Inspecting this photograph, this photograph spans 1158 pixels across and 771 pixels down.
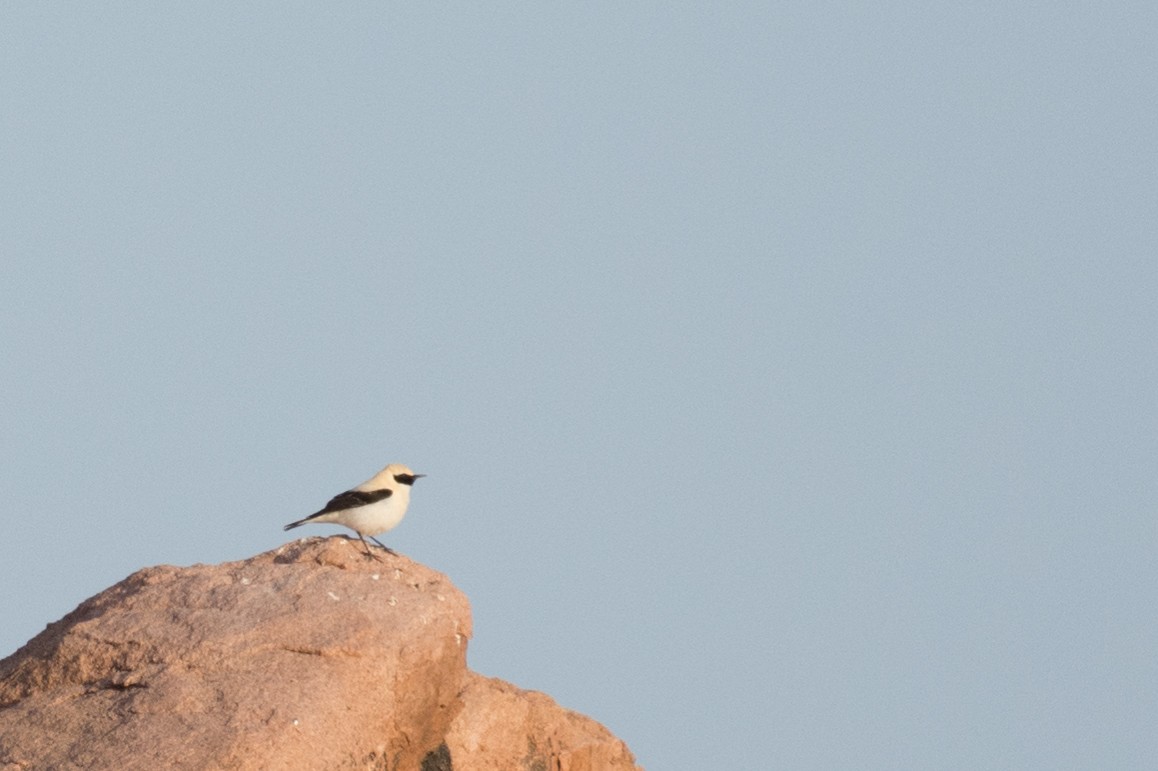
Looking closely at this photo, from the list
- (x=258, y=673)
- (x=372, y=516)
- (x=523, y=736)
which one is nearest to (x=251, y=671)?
(x=258, y=673)

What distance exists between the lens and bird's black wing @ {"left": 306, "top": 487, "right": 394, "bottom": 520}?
18453 millimetres

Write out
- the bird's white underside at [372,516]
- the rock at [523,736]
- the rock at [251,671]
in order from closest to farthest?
the rock at [251,671], the bird's white underside at [372,516], the rock at [523,736]

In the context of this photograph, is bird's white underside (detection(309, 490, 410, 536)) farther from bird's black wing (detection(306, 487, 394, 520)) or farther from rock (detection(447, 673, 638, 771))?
rock (detection(447, 673, 638, 771))

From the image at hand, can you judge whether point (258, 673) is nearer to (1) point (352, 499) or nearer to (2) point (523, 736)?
(1) point (352, 499)

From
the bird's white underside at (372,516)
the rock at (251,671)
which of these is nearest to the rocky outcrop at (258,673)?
the rock at (251,671)

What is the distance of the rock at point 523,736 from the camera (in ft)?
60.6

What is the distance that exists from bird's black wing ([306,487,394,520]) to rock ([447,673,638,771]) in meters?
2.38

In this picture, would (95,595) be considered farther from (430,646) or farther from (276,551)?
(430,646)

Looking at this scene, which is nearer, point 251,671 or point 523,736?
point 251,671

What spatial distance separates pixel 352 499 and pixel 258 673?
10.0 feet

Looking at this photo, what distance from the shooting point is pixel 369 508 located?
60.3 ft

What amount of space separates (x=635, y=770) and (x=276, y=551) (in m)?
5.45

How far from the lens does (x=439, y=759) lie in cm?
1778

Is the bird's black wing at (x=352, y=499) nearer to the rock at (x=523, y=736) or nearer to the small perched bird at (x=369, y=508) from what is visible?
the small perched bird at (x=369, y=508)
